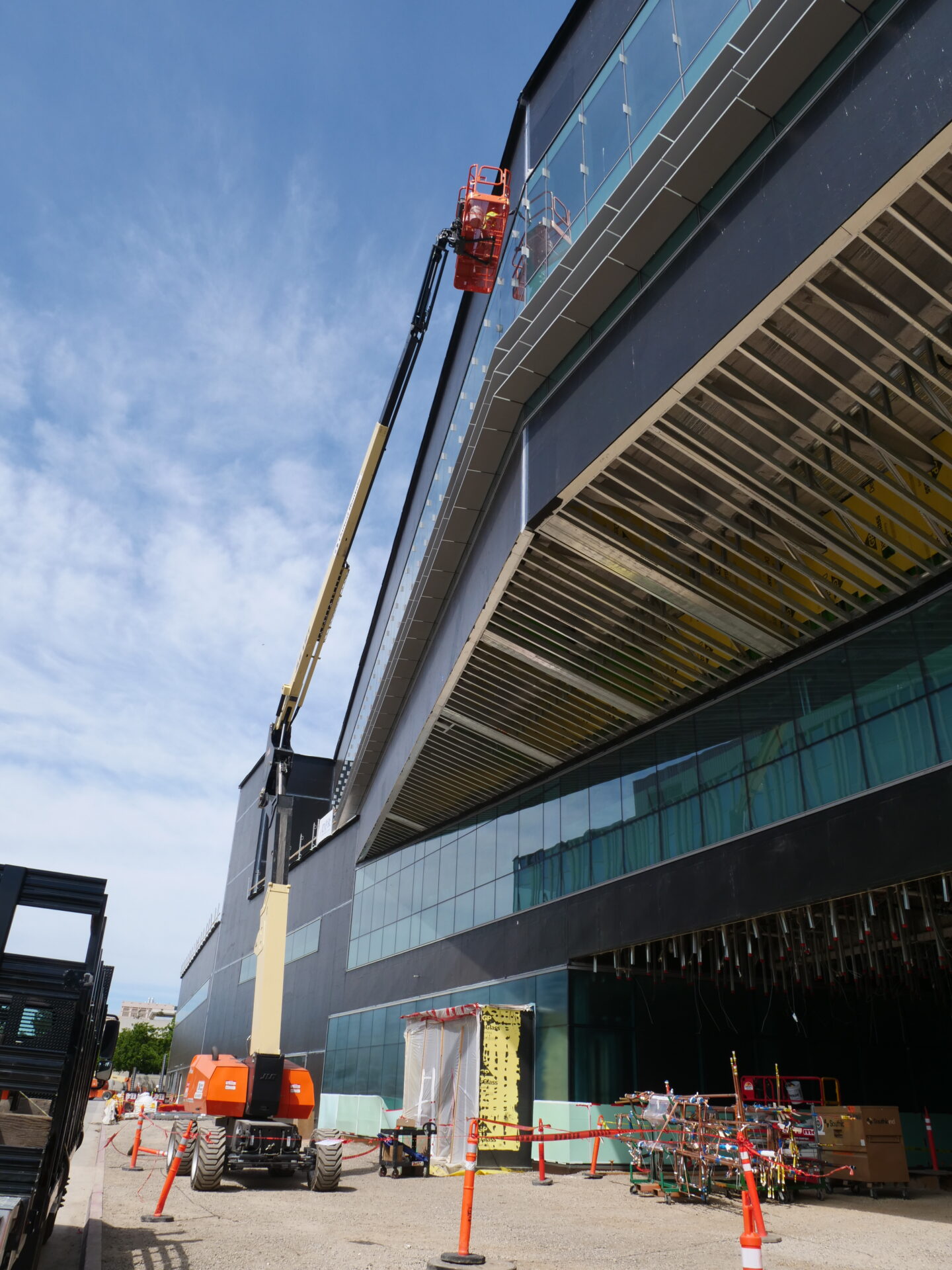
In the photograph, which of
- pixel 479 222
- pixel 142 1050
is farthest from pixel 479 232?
pixel 142 1050

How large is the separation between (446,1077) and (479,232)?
2198 centimetres

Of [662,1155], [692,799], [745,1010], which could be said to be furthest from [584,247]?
[745,1010]

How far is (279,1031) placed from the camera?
21.8 meters

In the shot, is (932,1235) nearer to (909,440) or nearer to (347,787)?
(909,440)

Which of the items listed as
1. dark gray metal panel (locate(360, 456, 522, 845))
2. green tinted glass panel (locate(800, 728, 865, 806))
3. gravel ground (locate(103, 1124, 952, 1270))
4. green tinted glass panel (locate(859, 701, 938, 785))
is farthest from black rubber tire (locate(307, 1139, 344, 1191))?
green tinted glass panel (locate(859, 701, 938, 785))

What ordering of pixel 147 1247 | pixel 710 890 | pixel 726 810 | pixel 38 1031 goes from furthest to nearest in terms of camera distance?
pixel 726 810 → pixel 710 890 → pixel 147 1247 → pixel 38 1031

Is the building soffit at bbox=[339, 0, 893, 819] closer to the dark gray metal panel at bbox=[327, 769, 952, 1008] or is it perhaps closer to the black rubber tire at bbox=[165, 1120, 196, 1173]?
the dark gray metal panel at bbox=[327, 769, 952, 1008]

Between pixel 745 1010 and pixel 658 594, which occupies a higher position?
pixel 658 594

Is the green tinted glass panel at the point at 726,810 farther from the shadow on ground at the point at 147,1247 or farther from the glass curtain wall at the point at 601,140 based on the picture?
the shadow on ground at the point at 147,1247

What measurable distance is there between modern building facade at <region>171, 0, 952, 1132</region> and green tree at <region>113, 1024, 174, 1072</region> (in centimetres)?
12296

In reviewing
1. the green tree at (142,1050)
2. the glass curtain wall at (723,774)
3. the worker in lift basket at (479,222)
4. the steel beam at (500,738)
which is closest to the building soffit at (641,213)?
the glass curtain wall at (723,774)

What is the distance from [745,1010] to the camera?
23016 mm

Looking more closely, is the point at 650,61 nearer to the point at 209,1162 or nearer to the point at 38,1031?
the point at 38,1031

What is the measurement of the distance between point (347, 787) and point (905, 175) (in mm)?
32289
